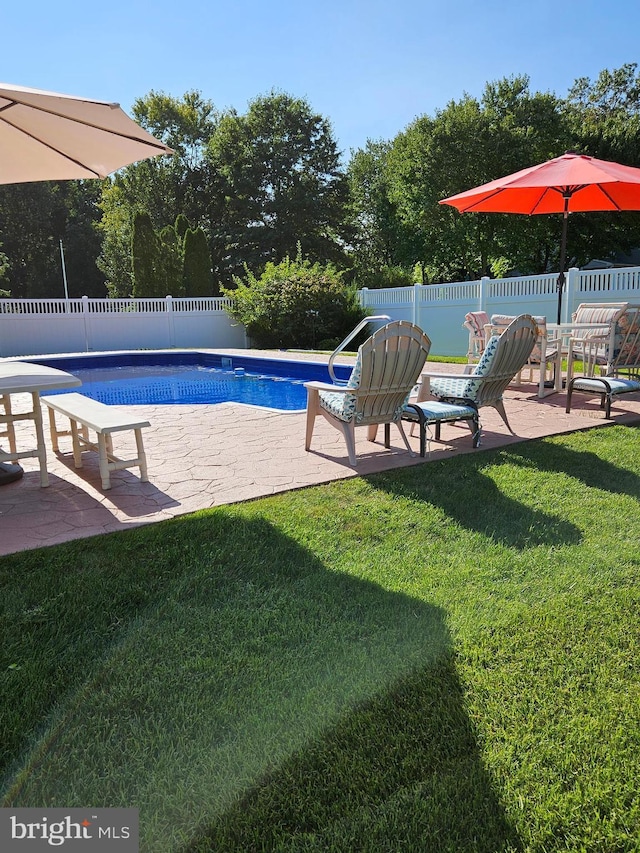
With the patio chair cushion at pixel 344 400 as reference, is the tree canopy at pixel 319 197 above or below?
above

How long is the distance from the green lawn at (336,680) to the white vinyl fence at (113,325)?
55.4ft

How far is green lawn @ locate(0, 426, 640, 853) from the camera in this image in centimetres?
165

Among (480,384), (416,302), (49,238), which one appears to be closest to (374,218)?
(416,302)

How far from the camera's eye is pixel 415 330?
4.50 m

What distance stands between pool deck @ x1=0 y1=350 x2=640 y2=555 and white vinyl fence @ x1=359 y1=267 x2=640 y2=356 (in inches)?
244

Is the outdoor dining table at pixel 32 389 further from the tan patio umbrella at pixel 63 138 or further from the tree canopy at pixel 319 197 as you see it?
the tree canopy at pixel 319 197

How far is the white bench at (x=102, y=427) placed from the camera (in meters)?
4.06

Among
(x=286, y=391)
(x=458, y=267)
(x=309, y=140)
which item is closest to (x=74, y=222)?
(x=309, y=140)

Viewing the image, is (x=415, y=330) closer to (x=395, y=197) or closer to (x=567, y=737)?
(x=567, y=737)

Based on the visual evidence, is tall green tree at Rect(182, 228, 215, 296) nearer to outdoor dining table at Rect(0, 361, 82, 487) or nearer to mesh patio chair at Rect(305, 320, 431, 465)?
outdoor dining table at Rect(0, 361, 82, 487)

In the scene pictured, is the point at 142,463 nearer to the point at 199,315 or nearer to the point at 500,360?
the point at 500,360

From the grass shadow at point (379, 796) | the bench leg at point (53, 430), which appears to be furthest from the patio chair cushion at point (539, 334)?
the grass shadow at point (379, 796)

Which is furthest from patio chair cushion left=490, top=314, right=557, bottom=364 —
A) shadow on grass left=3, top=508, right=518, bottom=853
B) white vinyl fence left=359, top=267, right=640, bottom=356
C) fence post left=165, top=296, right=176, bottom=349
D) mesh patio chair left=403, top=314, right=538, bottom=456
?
fence post left=165, top=296, right=176, bottom=349

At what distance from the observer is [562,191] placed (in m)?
8.40
